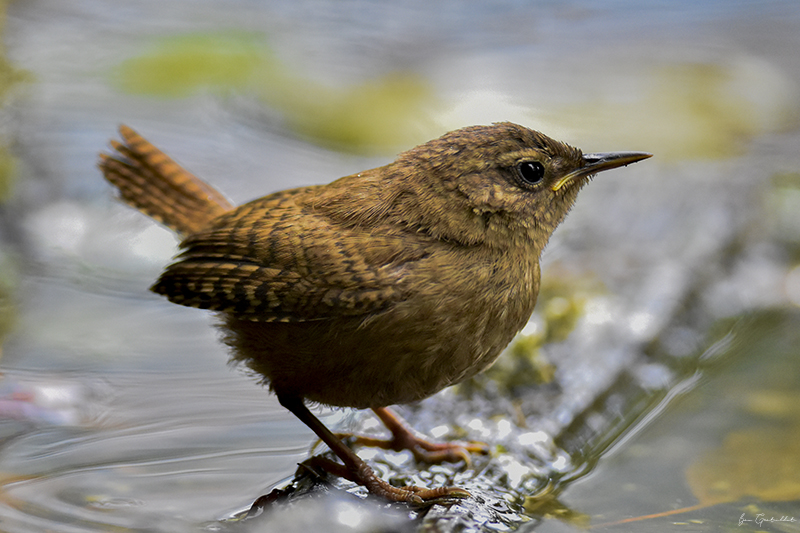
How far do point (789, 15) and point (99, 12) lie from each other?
7662 mm

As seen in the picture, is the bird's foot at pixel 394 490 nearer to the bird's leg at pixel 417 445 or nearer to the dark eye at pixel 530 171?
the bird's leg at pixel 417 445

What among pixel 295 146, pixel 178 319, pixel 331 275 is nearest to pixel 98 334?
pixel 178 319

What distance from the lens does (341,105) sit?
739cm

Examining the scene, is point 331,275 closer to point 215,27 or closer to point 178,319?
point 178,319

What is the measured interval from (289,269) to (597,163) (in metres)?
1.24

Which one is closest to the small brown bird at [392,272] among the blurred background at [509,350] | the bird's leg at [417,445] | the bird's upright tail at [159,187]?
the bird's leg at [417,445]

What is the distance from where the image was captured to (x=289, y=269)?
10.4 feet

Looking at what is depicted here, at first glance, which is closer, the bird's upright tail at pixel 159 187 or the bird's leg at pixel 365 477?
the bird's leg at pixel 365 477

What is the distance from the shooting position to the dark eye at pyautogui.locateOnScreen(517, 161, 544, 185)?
10.6 feet

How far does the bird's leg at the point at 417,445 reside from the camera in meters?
3.61

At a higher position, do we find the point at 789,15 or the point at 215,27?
the point at 789,15

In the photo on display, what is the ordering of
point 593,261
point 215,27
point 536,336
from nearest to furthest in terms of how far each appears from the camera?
point 536,336, point 593,261, point 215,27

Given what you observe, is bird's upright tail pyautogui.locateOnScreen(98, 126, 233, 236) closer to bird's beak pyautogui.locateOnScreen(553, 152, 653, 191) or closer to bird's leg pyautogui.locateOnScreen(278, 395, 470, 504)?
bird's leg pyautogui.locateOnScreen(278, 395, 470, 504)
